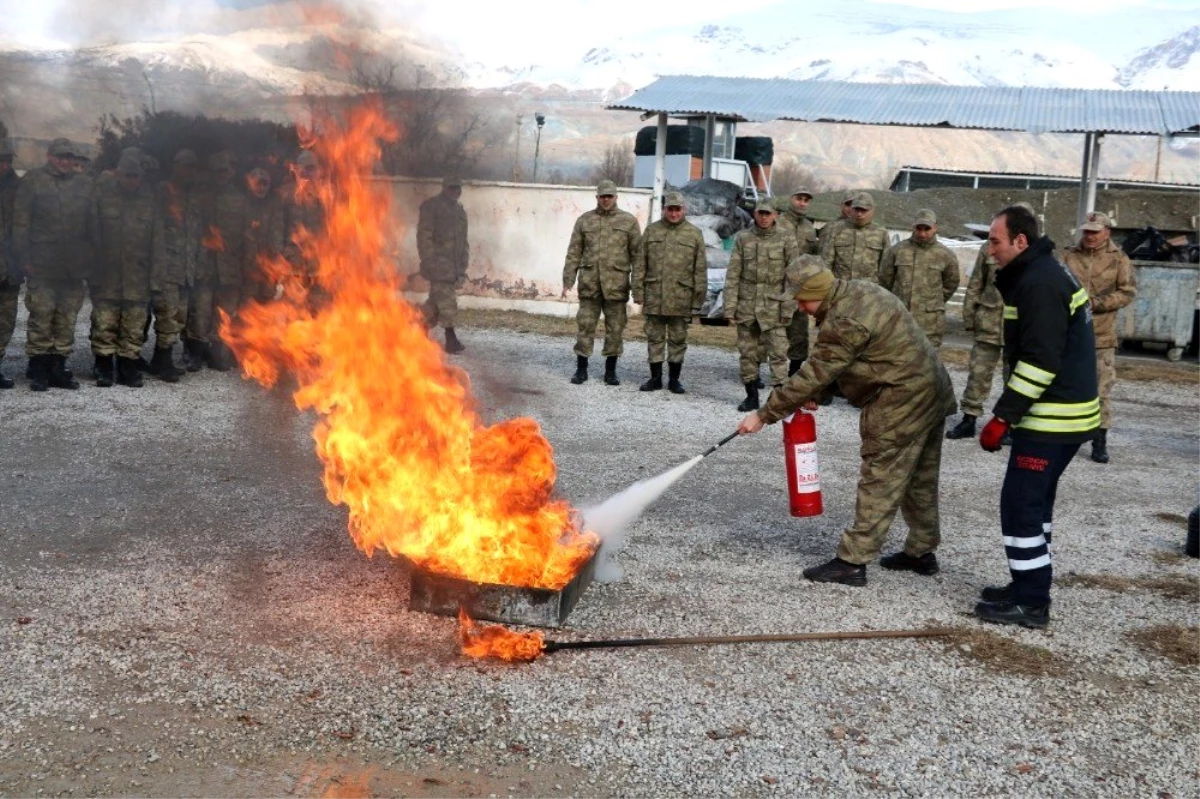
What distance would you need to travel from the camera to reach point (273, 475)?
8070mm

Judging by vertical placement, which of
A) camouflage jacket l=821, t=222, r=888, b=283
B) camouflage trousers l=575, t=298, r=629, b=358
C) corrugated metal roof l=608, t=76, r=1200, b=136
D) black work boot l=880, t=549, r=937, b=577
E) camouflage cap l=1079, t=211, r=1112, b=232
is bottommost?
black work boot l=880, t=549, r=937, b=577

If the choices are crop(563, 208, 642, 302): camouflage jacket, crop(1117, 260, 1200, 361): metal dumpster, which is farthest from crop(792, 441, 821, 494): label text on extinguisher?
crop(1117, 260, 1200, 361): metal dumpster

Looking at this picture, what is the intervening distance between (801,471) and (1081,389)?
1.59 meters

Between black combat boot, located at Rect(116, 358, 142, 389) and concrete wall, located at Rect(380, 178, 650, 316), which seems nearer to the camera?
black combat boot, located at Rect(116, 358, 142, 389)

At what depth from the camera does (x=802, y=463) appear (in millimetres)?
6305

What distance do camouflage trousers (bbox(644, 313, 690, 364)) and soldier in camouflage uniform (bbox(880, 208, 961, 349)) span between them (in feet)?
7.99

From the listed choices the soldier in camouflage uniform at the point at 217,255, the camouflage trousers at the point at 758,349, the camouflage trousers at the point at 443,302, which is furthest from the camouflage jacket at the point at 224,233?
the camouflage trousers at the point at 758,349

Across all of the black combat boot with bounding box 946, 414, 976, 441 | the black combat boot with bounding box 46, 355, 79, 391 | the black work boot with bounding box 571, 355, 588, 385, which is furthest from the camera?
the black work boot with bounding box 571, 355, 588, 385

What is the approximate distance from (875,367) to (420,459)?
2.61m

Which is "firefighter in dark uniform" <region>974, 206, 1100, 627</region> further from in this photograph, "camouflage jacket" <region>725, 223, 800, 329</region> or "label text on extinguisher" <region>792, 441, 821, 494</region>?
"camouflage jacket" <region>725, 223, 800, 329</region>

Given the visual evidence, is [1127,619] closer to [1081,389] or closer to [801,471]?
[1081,389]

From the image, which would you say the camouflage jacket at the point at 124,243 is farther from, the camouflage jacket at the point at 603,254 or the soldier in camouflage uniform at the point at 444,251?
the camouflage jacket at the point at 603,254

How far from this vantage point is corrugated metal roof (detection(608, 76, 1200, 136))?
17.6 meters

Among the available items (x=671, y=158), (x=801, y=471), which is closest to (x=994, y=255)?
(x=801, y=471)
